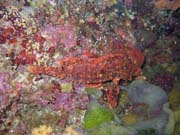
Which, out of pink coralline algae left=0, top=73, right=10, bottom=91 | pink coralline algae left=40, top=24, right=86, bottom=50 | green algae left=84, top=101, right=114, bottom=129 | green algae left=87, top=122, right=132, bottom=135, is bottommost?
green algae left=87, top=122, right=132, bottom=135

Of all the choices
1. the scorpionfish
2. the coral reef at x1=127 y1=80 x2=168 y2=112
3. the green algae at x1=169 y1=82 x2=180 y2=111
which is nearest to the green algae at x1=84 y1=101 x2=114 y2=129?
the scorpionfish

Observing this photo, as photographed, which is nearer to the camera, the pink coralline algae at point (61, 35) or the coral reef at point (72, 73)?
the coral reef at point (72, 73)

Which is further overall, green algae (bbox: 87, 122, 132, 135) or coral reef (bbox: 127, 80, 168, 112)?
coral reef (bbox: 127, 80, 168, 112)

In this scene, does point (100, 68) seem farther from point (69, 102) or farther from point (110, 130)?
point (110, 130)

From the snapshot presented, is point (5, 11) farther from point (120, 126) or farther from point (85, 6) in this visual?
point (120, 126)

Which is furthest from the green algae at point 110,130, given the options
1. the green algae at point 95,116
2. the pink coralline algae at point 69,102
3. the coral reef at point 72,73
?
the pink coralline algae at point 69,102

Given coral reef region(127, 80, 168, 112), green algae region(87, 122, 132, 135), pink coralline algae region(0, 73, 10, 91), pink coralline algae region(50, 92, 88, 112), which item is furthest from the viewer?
coral reef region(127, 80, 168, 112)

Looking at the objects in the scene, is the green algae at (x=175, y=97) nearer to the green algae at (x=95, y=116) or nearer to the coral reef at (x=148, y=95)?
the coral reef at (x=148, y=95)

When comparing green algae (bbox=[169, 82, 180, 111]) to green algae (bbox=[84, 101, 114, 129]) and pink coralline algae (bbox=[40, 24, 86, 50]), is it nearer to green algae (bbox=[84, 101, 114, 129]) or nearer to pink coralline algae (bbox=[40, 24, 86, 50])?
green algae (bbox=[84, 101, 114, 129])

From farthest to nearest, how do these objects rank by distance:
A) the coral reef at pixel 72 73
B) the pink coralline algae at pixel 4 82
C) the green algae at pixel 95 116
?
the green algae at pixel 95 116, the coral reef at pixel 72 73, the pink coralline algae at pixel 4 82
